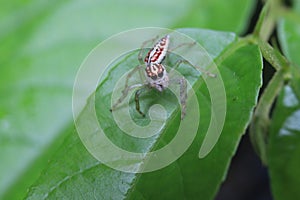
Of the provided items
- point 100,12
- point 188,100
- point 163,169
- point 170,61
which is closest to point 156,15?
point 100,12

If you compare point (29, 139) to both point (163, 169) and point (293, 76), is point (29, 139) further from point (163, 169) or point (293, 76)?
point (293, 76)

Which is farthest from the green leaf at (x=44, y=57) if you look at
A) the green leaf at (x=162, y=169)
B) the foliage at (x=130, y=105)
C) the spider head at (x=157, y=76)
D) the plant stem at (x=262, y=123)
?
the plant stem at (x=262, y=123)

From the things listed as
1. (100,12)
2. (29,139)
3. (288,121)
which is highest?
(288,121)

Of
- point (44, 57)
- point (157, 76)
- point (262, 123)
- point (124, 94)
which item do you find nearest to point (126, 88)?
point (124, 94)

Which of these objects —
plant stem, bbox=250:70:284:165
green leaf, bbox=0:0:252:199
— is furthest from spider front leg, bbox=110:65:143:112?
green leaf, bbox=0:0:252:199

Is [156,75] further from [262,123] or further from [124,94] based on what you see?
[262,123]

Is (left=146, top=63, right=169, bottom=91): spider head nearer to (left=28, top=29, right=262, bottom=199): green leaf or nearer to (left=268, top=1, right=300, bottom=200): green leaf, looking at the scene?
(left=28, top=29, right=262, bottom=199): green leaf

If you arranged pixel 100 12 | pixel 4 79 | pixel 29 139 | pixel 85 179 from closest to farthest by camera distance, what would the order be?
pixel 85 179 < pixel 29 139 < pixel 4 79 < pixel 100 12

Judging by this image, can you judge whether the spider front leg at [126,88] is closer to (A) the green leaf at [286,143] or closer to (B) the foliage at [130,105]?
(B) the foliage at [130,105]
